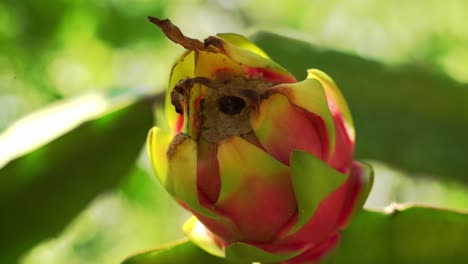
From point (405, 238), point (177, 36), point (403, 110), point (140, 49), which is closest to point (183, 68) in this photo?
point (177, 36)

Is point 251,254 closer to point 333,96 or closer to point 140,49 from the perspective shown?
point 333,96

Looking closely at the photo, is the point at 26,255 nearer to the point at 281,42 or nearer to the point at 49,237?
the point at 49,237

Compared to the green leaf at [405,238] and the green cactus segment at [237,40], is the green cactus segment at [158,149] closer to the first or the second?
the green cactus segment at [237,40]

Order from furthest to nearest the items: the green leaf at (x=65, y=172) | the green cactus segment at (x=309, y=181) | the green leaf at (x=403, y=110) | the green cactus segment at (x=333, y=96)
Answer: the green leaf at (x=403, y=110) < the green leaf at (x=65, y=172) < the green cactus segment at (x=333, y=96) < the green cactus segment at (x=309, y=181)

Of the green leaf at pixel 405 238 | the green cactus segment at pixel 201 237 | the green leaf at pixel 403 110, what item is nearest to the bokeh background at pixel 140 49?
the green leaf at pixel 403 110

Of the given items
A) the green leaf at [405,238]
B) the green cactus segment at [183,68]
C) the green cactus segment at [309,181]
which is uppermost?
the green cactus segment at [183,68]

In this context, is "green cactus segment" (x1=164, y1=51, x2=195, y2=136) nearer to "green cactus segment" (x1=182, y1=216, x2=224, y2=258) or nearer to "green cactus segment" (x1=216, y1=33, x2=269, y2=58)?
"green cactus segment" (x1=216, y1=33, x2=269, y2=58)

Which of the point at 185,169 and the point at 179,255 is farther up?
the point at 185,169

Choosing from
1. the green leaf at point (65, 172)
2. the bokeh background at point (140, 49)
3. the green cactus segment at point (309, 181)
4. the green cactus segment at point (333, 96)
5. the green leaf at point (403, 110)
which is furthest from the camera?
the bokeh background at point (140, 49)

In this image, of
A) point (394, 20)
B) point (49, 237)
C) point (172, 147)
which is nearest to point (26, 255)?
point (49, 237)
